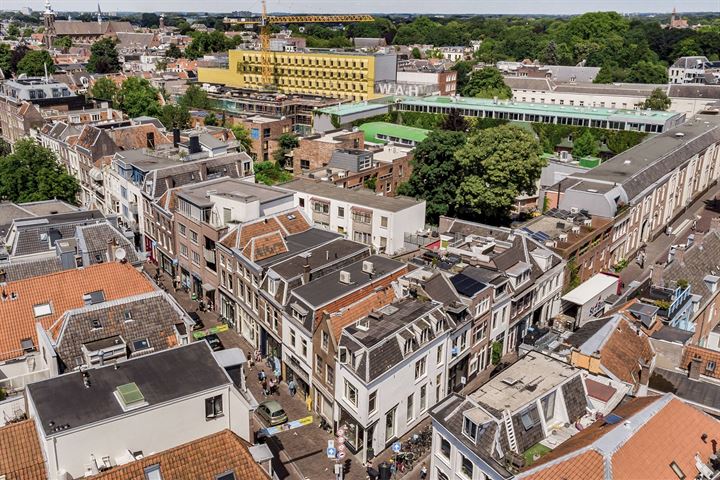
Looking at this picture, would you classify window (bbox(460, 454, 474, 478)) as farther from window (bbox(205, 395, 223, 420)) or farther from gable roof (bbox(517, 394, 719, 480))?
window (bbox(205, 395, 223, 420))

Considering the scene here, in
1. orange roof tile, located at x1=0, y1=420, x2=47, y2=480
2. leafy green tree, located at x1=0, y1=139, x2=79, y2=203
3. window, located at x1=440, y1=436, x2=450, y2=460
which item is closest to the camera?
orange roof tile, located at x1=0, y1=420, x2=47, y2=480

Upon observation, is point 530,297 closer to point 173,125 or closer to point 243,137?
point 243,137

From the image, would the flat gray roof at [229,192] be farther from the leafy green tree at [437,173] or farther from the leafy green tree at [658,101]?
the leafy green tree at [658,101]

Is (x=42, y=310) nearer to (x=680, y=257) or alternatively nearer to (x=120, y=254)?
(x=120, y=254)

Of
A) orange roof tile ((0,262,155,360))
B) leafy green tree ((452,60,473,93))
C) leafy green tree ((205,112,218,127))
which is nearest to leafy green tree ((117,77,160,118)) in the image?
leafy green tree ((205,112,218,127))

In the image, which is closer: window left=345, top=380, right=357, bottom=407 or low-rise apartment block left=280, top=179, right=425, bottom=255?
window left=345, top=380, right=357, bottom=407

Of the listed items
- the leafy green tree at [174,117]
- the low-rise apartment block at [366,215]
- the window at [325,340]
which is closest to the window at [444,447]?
the window at [325,340]

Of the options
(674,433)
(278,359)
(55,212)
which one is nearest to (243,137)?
(55,212)
